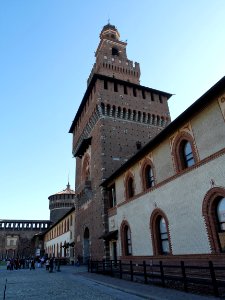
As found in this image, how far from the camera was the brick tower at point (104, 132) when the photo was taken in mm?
24234

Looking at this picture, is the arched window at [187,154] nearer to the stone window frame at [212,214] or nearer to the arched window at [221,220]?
the stone window frame at [212,214]

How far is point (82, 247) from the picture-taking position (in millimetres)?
27797

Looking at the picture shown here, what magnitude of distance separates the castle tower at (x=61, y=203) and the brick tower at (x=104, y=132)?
87.4 feet

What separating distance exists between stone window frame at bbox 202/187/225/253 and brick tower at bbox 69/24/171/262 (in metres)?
12.3

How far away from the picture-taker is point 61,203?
5788 cm

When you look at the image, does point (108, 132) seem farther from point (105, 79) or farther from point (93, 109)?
point (105, 79)

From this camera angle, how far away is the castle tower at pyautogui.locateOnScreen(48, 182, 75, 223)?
57.7 metres

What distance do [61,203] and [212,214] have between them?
165 feet

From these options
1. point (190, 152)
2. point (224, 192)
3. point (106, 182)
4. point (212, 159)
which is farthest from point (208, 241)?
point (106, 182)

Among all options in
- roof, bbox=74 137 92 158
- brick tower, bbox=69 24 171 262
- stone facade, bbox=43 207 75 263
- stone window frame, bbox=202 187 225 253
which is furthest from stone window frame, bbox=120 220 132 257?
stone facade, bbox=43 207 75 263

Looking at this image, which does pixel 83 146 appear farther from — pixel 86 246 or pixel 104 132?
pixel 86 246

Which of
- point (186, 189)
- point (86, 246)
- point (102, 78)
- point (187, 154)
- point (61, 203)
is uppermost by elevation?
point (102, 78)

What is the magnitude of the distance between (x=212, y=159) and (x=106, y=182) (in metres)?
12.8

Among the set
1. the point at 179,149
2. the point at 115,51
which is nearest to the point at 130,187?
the point at 179,149
